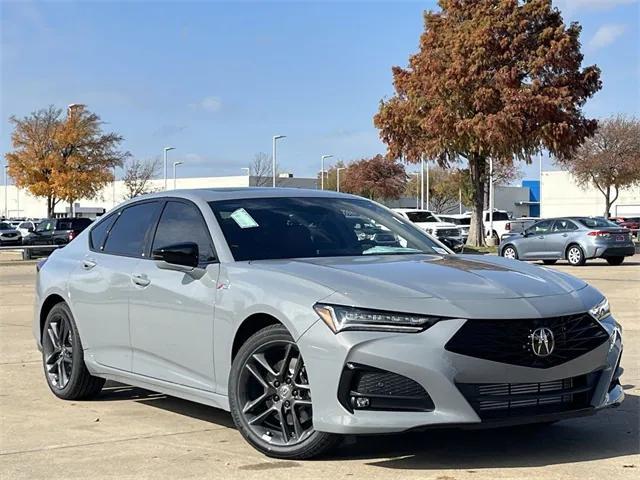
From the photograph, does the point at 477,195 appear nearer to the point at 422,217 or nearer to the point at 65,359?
the point at 422,217

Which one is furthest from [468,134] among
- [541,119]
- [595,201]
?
[595,201]

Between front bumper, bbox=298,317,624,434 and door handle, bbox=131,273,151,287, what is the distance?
1786mm

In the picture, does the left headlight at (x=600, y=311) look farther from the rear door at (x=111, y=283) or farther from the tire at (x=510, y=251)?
the tire at (x=510, y=251)

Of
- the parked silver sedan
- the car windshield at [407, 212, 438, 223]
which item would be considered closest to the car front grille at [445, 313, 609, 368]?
the parked silver sedan

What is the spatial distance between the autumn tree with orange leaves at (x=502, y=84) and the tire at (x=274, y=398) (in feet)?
97.8

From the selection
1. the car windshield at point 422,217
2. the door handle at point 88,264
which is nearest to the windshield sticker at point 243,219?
the door handle at point 88,264

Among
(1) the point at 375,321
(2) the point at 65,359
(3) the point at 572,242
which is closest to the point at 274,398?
(1) the point at 375,321

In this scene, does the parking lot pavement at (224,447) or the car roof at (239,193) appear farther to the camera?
the car roof at (239,193)

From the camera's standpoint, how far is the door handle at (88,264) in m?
6.95

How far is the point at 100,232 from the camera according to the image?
7285 millimetres

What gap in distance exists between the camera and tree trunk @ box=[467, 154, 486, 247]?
122 ft

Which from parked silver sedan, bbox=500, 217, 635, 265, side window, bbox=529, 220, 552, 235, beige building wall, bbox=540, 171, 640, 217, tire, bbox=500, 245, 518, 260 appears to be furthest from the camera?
beige building wall, bbox=540, 171, 640, 217

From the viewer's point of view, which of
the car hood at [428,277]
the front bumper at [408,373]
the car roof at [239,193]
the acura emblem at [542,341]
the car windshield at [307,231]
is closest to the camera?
the front bumper at [408,373]

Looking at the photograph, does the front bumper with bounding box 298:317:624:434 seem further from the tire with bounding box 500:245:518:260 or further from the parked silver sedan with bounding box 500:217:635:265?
the tire with bounding box 500:245:518:260
